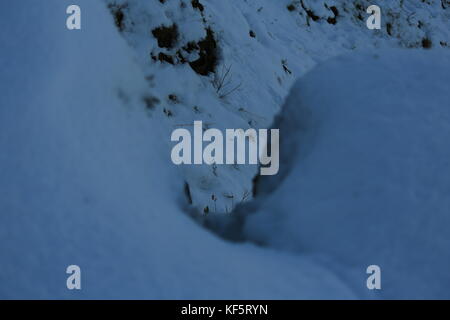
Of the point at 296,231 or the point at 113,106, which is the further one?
the point at 113,106

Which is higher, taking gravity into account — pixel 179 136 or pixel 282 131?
pixel 179 136

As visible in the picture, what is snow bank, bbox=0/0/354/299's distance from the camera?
4.04ft

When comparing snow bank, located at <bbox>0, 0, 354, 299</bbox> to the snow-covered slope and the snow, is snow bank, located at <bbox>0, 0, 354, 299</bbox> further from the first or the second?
the snow-covered slope

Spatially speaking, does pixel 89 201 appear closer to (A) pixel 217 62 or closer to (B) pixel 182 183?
(B) pixel 182 183

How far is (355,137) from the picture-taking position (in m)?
1.52

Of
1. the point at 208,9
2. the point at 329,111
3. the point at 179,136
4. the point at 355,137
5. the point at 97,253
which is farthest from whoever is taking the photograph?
the point at 208,9

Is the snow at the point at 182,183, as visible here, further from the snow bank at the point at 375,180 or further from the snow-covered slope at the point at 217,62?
the snow-covered slope at the point at 217,62

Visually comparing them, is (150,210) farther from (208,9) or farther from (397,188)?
(208,9)

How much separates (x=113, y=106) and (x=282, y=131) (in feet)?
2.13

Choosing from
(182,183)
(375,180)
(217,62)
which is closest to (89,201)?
(182,183)

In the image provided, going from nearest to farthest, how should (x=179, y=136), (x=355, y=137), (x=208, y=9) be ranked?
(x=355, y=137)
(x=179, y=136)
(x=208, y=9)

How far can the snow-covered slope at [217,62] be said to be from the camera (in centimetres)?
326

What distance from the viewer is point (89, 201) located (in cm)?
134

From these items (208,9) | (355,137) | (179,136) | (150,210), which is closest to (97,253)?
(150,210)
